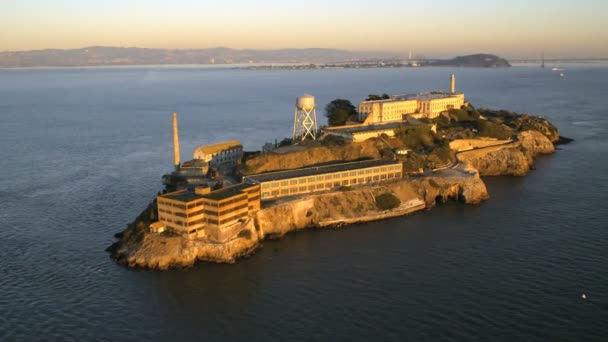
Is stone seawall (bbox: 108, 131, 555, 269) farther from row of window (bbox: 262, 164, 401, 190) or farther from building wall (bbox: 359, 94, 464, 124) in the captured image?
building wall (bbox: 359, 94, 464, 124)

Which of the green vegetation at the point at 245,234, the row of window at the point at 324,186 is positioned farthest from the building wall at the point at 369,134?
the green vegetation at the point at 245,234

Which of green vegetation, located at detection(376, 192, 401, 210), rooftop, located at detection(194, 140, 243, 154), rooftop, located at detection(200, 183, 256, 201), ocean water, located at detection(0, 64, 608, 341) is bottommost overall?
ocean water, located at detection(0, 64, 608, 341)

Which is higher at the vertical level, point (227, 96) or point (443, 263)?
point (227, 96)

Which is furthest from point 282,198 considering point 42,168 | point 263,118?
point 263,118

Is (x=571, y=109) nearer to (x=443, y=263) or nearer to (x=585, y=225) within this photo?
(x=585, y=225)

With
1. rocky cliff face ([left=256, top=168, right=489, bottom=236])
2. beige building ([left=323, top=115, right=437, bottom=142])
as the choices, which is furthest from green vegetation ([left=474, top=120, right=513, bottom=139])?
rocky cliff face ([left=256, top=168, right=489, bottom=236])

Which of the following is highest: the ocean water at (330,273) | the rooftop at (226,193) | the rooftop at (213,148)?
the rooftop at (213,148)

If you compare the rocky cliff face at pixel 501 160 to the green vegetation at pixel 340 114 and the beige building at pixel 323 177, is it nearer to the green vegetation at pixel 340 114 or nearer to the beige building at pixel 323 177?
the beige building at pixel 323 177
